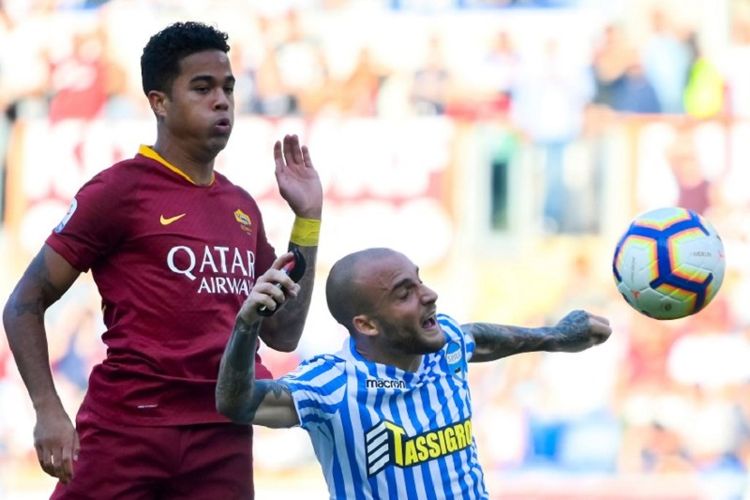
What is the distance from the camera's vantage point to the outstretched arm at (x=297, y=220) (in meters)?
4.43

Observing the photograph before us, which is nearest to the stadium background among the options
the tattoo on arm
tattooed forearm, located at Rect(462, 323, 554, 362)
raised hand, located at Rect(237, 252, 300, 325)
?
tattooed forearm, located at Rect(462, 323, 554, 362)

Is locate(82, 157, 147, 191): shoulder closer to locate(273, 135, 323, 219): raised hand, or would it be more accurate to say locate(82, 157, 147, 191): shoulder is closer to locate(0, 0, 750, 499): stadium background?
locate(273, 135, 323, 219): raised hand

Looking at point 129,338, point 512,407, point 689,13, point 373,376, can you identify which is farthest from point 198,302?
point 689,13

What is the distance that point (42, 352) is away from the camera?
403 cm

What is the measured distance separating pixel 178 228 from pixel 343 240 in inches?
277

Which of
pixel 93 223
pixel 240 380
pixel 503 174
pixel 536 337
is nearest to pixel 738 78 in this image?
pixel 503 174

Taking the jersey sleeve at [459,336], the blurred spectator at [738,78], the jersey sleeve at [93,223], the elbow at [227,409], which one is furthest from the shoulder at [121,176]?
the blurred spectator at [738,78]

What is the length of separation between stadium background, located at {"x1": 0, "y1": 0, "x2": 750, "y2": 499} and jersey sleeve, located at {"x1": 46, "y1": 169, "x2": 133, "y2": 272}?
6837mm

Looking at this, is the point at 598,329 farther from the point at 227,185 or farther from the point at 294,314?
the point at 227,185

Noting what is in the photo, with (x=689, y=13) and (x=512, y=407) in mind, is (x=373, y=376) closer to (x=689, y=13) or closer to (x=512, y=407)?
(x=512, y=407)

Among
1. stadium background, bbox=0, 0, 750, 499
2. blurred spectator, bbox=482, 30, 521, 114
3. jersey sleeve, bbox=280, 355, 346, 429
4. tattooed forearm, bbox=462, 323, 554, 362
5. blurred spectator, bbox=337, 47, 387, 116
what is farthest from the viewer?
blurred spectator, bbox=337, 47, 387, 116

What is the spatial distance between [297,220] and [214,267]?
1.31ft

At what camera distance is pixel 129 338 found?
4.11 m

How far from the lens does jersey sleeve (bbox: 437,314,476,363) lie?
446 centimetres
